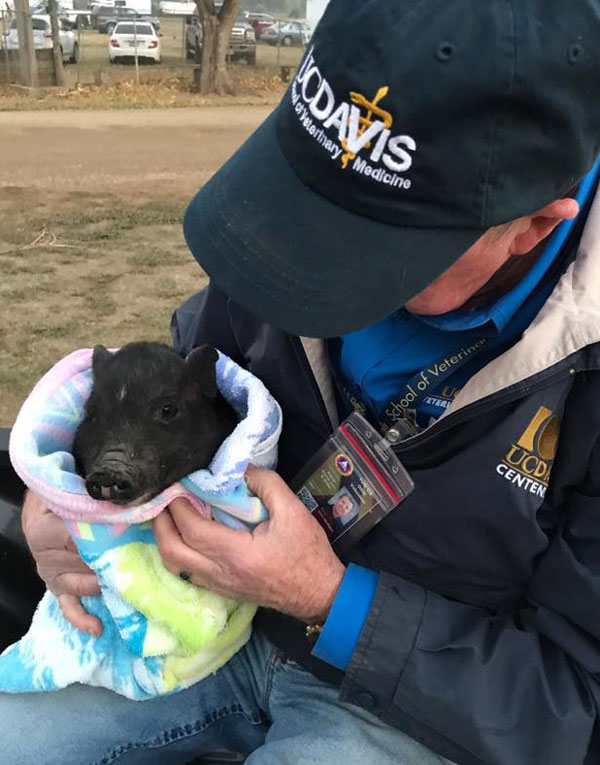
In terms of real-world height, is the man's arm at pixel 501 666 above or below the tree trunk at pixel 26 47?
above

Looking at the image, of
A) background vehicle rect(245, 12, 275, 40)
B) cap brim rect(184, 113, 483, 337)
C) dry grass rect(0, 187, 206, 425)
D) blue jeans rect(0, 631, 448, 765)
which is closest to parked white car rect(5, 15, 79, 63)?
dry grass rect(0, 187, 206, 425)

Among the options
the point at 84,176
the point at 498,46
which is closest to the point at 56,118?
the point at 84,176

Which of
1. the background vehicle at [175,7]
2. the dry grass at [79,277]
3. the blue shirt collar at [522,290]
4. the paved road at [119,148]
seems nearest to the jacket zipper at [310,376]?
the blue shirt collar at [522,290]

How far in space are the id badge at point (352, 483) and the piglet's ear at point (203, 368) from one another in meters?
0.25

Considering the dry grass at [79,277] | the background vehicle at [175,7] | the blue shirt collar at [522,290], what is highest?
the blue shirt collar at [522,290]

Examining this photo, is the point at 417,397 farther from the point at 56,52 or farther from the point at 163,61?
the point at 163,61

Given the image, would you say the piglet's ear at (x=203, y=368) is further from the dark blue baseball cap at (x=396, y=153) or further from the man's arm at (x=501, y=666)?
the man's arm at (x=501, y=666)

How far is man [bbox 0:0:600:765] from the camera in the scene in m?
1.08

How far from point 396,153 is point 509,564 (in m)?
0.78

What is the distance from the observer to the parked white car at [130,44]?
23656 millimetres

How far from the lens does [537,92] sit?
104 cm

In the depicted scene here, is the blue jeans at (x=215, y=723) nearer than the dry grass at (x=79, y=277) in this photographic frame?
Yes

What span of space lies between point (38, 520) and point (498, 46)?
4.09 ft

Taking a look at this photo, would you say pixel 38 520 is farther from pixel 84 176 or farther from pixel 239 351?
pixel 84 176
